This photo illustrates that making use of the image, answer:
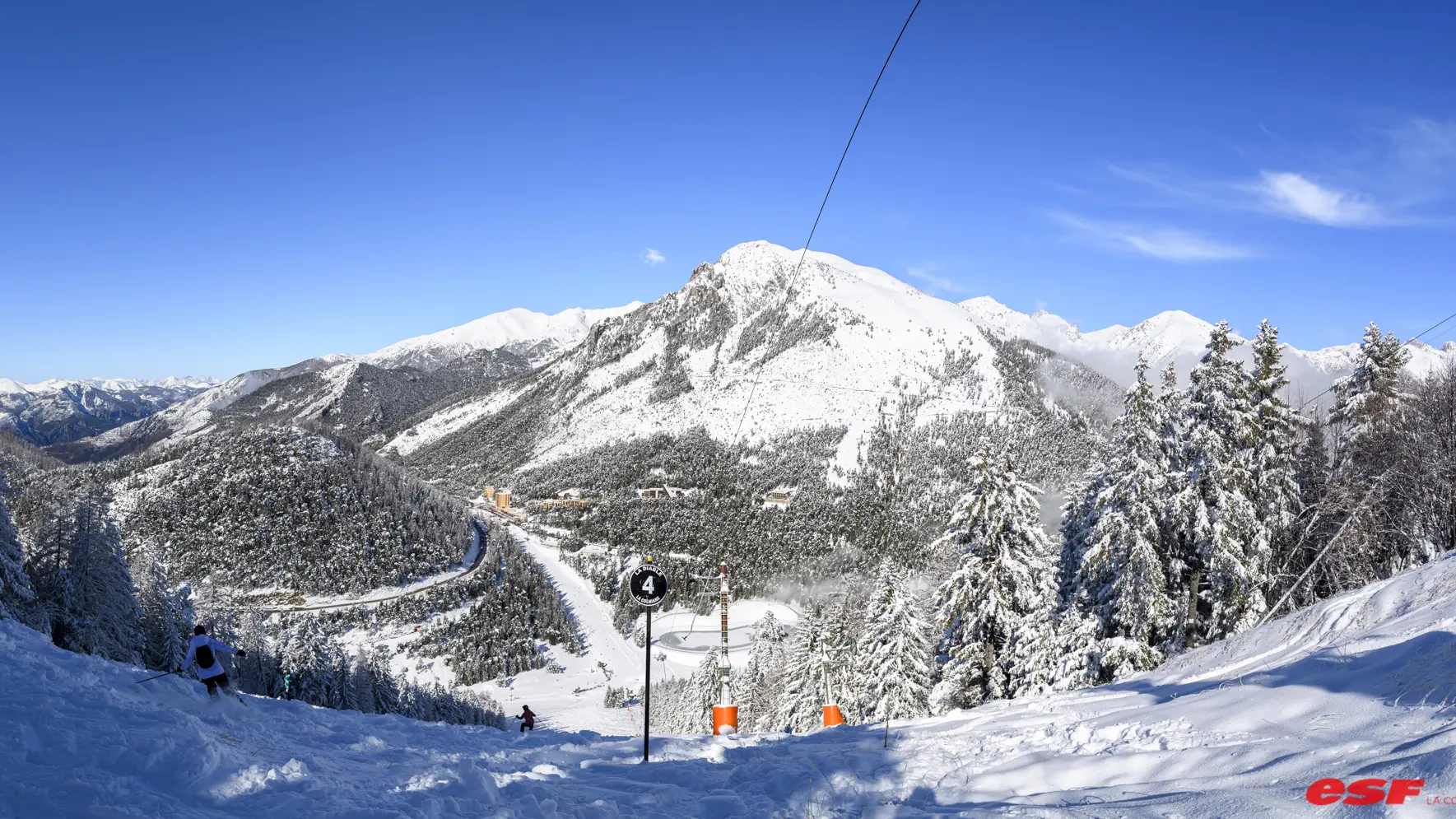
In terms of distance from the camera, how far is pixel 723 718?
47.4 ft

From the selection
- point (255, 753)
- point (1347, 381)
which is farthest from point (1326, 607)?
point (1347, 381)

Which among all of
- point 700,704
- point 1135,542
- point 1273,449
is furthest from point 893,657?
point 700,704

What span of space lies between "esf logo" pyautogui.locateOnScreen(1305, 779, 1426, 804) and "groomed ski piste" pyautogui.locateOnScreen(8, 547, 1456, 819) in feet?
0.26

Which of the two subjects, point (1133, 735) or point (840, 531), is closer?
point (1133, 735)

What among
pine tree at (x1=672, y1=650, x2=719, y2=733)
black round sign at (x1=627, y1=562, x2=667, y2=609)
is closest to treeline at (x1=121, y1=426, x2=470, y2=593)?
pine tree at (x1=672, y1=650, x2=719, y2=733)

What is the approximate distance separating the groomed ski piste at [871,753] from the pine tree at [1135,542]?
25.9ft

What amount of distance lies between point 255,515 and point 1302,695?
143 meters

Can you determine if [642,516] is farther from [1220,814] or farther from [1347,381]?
[1220,814]

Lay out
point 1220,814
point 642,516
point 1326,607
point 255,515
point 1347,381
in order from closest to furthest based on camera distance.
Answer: point 1220,814
point 1326,607
point 1347,381
point 255,515
point 642,516

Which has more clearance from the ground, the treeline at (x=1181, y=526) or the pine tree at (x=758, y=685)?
the treeline at (x=1181, y=526)

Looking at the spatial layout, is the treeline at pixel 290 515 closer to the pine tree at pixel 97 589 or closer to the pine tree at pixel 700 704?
the pine tree at pixel 700 704

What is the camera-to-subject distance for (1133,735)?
718 cm

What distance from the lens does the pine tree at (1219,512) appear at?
691 inches

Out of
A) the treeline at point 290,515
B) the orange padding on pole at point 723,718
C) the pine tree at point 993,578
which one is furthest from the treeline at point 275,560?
the pine tree at point 993,578
